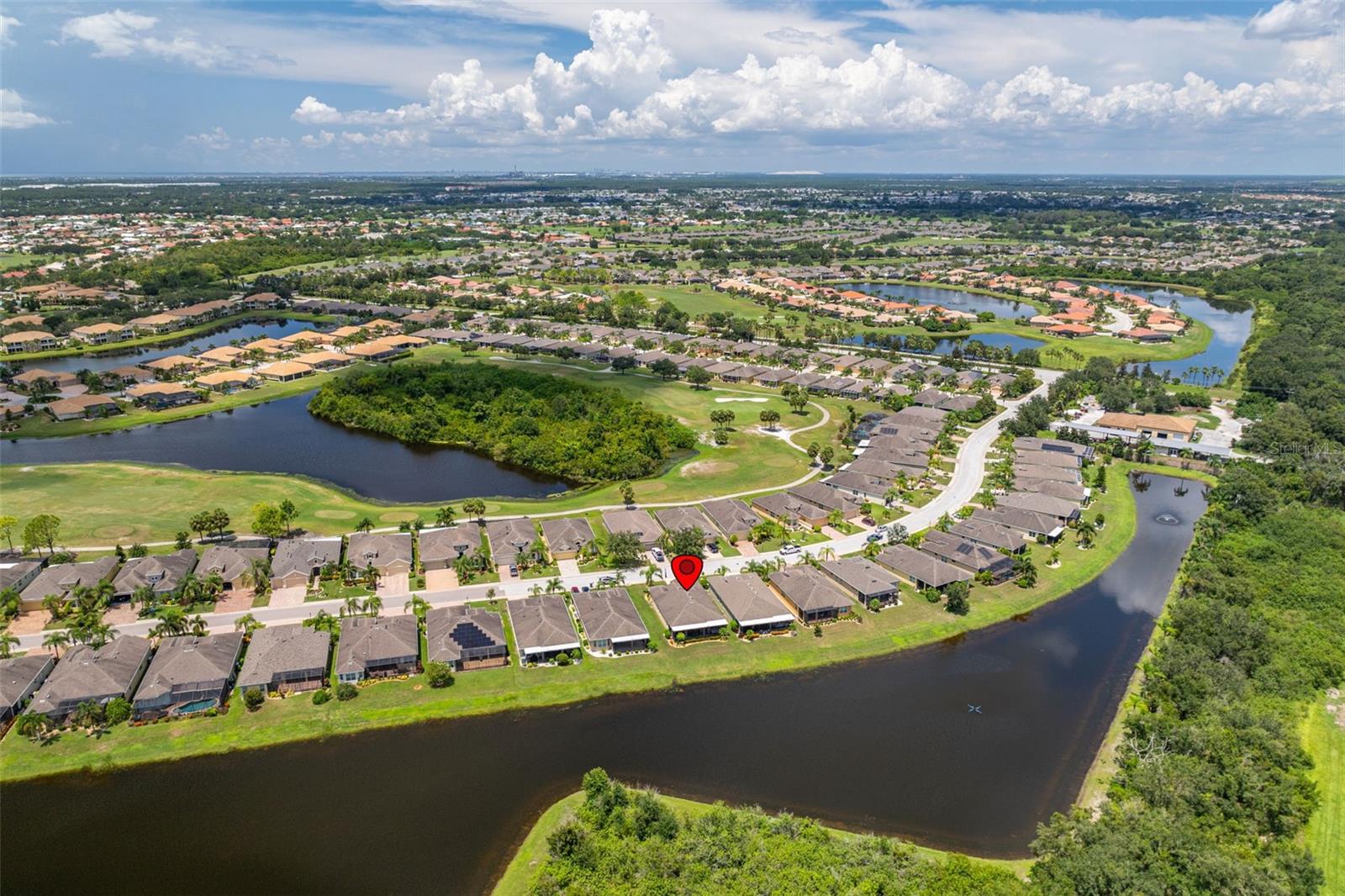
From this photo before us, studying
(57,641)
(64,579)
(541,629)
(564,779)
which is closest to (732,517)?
(541,629)

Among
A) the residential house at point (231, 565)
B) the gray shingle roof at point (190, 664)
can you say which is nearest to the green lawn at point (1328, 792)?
the gray shingle roof at point (190, 664)

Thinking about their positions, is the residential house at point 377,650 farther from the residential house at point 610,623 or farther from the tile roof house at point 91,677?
the tile roof house at point 91,677

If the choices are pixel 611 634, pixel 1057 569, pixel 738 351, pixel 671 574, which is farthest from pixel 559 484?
pixel 738 351

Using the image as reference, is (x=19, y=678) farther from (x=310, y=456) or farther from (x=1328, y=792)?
(x=1328, y=792)

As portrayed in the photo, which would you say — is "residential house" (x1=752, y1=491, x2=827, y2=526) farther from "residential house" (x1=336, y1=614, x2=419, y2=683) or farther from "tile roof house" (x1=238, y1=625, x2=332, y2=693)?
"tile roof house" (x1=238, y1=625, x2=332, y2=693)

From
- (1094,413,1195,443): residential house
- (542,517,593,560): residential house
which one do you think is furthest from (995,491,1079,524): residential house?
(542,517,593,560): residential house

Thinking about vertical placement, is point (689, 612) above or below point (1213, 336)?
above
